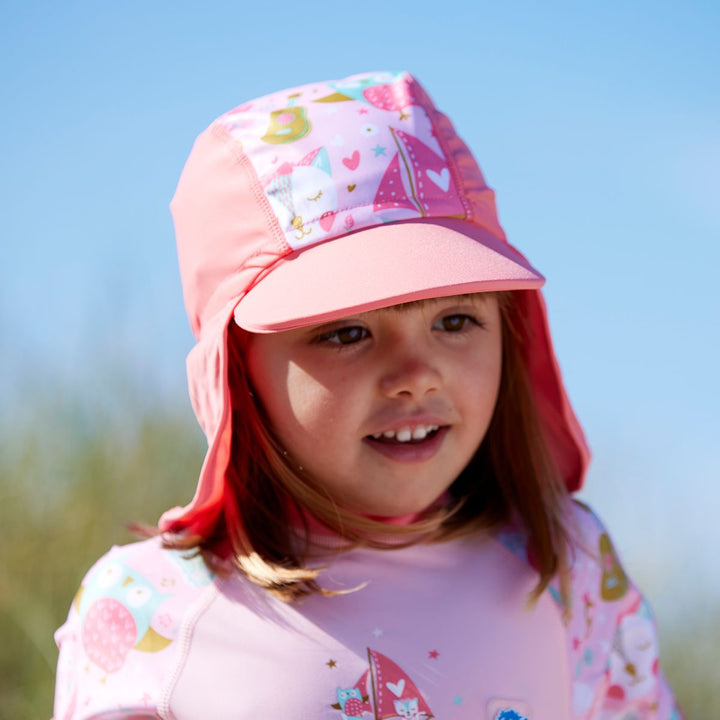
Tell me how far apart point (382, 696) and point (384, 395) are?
446 millimetres

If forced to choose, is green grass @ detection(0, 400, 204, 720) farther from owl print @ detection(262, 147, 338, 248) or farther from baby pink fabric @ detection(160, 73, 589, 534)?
owl print @ detection(262, 147, 338, 248)

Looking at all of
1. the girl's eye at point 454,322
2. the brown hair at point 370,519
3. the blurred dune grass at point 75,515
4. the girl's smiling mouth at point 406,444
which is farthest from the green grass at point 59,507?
the girl's eye at point 454,322

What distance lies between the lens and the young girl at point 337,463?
1.47 m

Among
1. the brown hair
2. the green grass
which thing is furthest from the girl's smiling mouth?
the green grass

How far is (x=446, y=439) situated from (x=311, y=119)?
1.77 ft

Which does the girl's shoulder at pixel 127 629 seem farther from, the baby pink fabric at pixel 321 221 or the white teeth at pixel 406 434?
the white teeth at pixel 406 434

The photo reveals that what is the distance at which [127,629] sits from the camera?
156cm

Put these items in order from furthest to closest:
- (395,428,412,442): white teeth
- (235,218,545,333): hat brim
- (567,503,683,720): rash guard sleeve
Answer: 1. (567,503,683,720): rash guard sleeve
2. (395,428,412,442): white teeth
3. (235,218,545,333): hat brim

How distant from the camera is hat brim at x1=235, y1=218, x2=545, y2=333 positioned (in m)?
1.40

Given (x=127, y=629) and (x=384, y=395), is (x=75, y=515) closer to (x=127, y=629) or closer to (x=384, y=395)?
(x=127, y=629)

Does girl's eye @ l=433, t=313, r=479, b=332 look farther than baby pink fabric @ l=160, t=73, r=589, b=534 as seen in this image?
Yes

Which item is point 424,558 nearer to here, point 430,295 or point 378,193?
point 430,295

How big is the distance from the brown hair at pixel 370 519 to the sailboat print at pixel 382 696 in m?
0.15

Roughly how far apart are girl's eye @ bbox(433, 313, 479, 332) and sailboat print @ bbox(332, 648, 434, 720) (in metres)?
0.50
